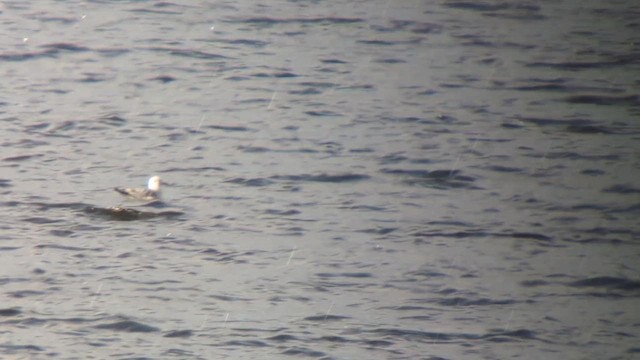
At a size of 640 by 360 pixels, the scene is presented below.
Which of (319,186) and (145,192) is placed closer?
(145,192)

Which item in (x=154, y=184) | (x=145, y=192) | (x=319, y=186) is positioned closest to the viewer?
(x=145, y=192)

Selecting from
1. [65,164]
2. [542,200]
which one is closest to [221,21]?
[65,164]

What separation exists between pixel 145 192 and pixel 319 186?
33.2 inches

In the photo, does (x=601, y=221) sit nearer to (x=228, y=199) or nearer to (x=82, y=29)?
(x=228, y=199)

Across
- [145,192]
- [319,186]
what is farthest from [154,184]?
[319,186]

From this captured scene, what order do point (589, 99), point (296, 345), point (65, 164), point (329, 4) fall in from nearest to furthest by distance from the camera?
point (296, 345) < point (65, 164) < point (589, 99) < point (329, 4)

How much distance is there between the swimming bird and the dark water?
0.08m

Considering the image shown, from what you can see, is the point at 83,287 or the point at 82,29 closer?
the point at 83,287

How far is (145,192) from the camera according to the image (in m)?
6.29

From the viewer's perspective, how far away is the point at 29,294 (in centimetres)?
495

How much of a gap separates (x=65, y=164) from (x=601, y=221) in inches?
103

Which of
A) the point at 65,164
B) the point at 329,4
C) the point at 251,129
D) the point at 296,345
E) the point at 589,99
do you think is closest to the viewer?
the point at 296,345

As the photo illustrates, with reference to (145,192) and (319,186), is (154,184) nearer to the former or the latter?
(145,192)

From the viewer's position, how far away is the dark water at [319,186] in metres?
4.73
